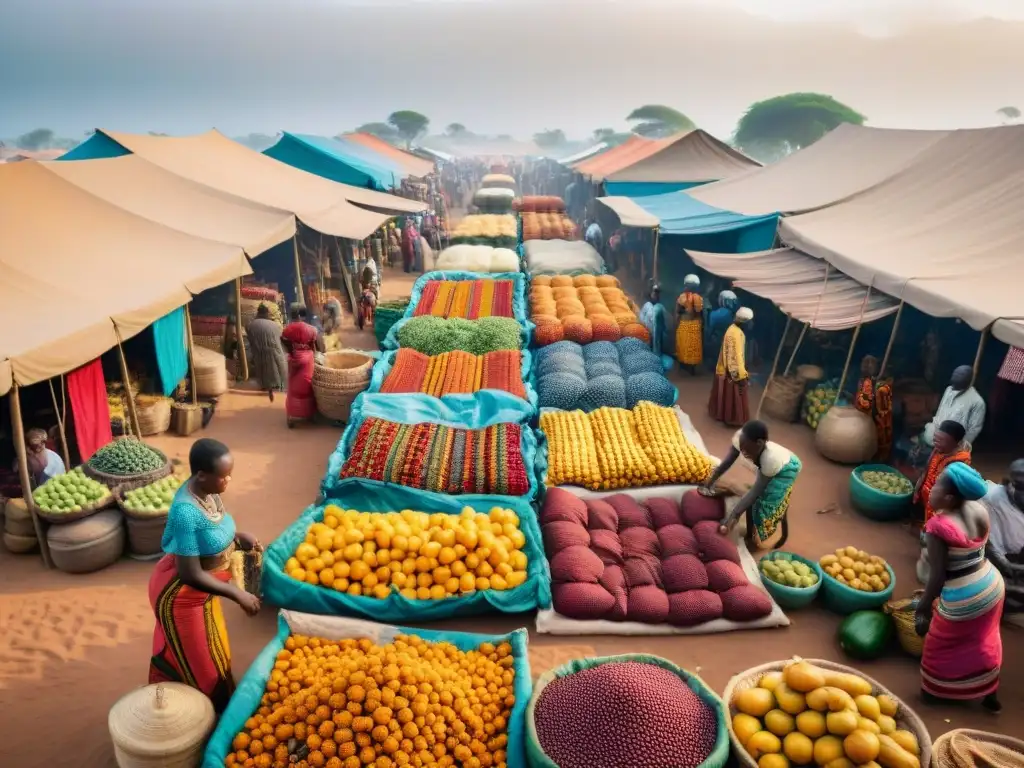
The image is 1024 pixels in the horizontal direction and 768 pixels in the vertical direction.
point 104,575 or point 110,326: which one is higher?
point 110,326

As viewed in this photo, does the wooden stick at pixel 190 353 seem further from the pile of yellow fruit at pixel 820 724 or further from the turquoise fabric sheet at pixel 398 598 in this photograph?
the pile of yellow fruit at pixel 820 724

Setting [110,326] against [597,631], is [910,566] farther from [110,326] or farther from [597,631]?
[110,326]

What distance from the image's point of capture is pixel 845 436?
7289 mm

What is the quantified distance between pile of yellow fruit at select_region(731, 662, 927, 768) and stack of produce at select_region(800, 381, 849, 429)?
525 cm

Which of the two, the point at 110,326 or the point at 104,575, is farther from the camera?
the point at 110,326

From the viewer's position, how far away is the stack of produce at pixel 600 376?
25.3ft

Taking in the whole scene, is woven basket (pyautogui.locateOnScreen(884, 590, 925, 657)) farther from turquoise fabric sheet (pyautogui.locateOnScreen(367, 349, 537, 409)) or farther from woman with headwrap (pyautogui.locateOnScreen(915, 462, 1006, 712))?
turquoise fabric sheet (pyautogui.locateOnScreen(367, 349, 537, 409))

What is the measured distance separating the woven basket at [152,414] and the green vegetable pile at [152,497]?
7.39 ft

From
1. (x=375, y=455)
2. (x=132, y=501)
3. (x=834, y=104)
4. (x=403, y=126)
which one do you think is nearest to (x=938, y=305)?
(x=375, y=455)

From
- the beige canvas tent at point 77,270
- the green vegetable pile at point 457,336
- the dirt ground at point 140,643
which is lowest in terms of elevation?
the dirt ground at point 140,643

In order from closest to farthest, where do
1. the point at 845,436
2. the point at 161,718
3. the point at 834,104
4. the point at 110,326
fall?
the point at 161,718 < the point at 110,326 < the point at 845,436 < the point at 834,104

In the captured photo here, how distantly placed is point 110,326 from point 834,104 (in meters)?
56.9

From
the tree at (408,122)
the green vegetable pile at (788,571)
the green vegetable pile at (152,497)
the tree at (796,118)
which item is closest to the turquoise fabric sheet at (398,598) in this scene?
the green vegetable pile at (152,497)

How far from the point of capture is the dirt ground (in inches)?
161
